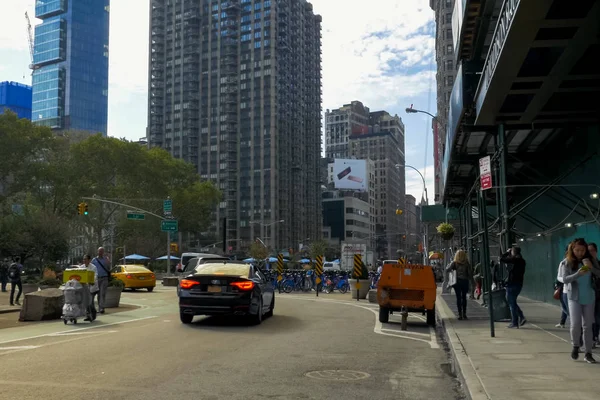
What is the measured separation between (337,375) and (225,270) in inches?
269

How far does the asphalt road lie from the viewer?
7250 millimetres

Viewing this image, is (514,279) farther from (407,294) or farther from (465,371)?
(465,371)

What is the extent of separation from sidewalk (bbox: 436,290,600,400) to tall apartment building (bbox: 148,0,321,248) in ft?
403

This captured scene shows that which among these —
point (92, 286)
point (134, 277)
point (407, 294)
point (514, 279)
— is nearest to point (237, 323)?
point (92, 286)

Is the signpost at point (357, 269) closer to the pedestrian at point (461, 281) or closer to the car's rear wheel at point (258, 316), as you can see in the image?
the pedestrian at point (461, 281)

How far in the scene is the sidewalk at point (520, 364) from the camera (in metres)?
6.89

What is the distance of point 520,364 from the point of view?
870 cm

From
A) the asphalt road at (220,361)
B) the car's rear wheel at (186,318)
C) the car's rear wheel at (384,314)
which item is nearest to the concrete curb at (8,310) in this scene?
the asphalt road at (220,361)

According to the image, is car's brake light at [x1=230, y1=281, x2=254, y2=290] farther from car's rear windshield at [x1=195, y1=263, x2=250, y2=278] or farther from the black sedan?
car's rear windshield at [x1=195, y1=263, x2=250, y2=278]

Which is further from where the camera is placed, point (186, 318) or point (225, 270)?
point (225, 270)

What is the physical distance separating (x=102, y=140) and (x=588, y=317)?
61.8 metres

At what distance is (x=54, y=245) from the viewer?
165 feet

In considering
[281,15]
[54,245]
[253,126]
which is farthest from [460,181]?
[281,15]

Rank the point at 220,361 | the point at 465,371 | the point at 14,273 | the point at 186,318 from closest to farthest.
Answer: the point at 465,371, the point at 220,361, the point at 186,318, the point at 14,273
